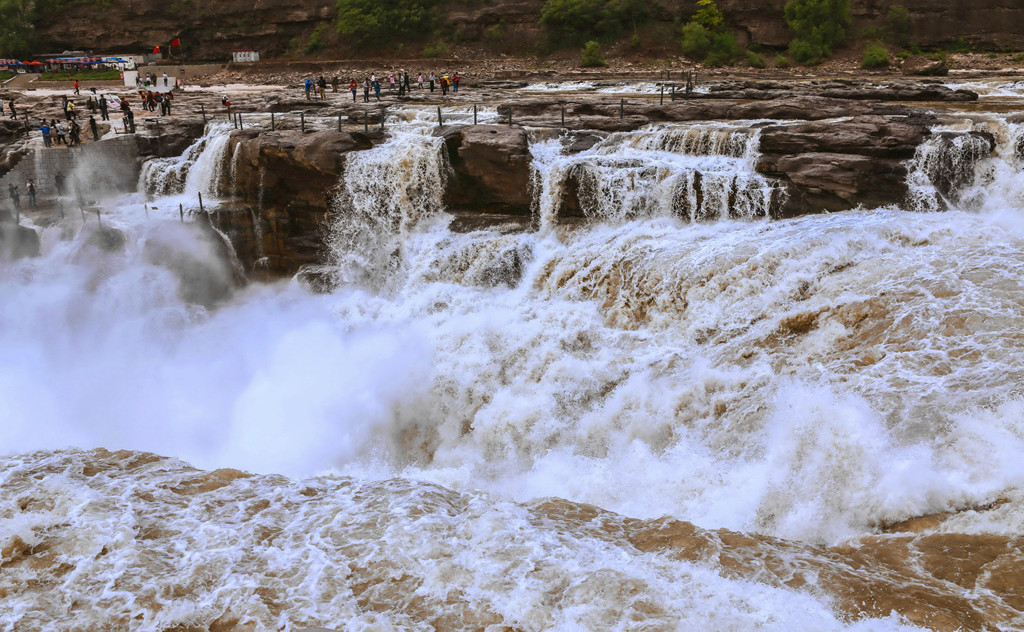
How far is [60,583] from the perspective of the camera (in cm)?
586

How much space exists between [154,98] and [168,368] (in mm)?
15361

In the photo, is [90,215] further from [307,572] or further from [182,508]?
[307,572]

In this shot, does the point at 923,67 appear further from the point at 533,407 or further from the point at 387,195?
the point at 533,407

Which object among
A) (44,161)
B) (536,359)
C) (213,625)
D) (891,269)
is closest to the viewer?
(213,625)

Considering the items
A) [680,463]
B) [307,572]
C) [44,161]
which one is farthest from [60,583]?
[44,161]

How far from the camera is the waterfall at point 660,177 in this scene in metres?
14.3

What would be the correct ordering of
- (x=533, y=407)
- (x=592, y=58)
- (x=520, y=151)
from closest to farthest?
(x=533, y=407) < (x=520, y=151) < (x=592, y=58)

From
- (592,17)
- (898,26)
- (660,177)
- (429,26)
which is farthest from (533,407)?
(429,26)

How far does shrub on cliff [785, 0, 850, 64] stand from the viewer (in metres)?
36.3

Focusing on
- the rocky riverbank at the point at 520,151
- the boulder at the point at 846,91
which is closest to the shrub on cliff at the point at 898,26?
the boulder at the point at 846,91

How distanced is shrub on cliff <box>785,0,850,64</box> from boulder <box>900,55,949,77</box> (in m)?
3.68

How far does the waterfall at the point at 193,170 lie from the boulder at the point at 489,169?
593 centimetres

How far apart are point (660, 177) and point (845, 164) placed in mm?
3469

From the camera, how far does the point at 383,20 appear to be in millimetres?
42625
